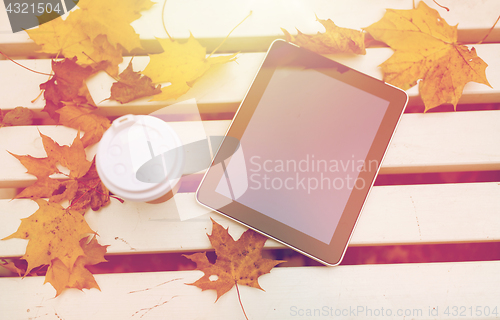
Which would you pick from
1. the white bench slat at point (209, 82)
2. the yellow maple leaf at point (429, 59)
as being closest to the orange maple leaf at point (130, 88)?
the white bench slat at point (209, 82)

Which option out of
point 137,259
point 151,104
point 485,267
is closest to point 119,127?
point 151,104

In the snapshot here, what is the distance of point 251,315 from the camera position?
0.66 m

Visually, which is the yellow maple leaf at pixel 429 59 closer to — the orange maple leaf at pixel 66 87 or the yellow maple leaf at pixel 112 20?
the yellow maple leaf at pixel 112 20

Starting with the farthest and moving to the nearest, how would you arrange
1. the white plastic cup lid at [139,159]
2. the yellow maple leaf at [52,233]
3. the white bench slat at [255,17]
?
the white bench slat at [255,17] → the yellow maple leaf at [52,233] → the white plastic cup lid at [139,159]

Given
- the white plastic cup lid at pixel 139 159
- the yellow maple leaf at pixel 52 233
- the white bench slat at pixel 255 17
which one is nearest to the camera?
the white plastic cup lid at pixel 139 159

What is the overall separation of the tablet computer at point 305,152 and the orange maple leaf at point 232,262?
0.04 m

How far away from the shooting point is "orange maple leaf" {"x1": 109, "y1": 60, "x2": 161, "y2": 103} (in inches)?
Answer: 28.4

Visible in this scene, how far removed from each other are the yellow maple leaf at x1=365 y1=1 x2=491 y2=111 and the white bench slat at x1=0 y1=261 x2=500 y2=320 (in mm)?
438

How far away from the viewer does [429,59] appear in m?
0.70

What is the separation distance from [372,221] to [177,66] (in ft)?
2.10

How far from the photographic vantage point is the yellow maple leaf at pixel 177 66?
0.69 m

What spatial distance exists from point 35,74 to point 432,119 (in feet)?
3.58

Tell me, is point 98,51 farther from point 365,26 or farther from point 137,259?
point 365,26

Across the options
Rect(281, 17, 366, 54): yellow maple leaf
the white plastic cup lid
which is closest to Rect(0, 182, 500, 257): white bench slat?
the white plastic cup lid
